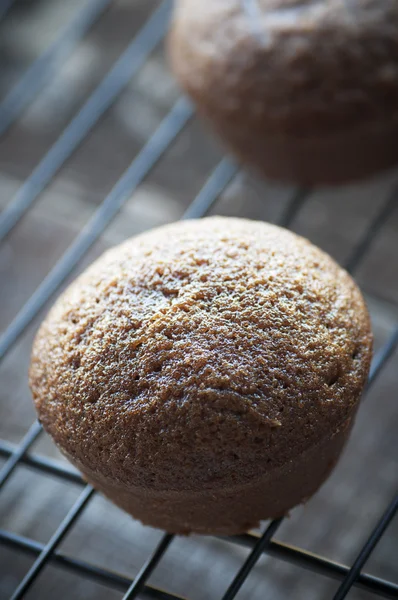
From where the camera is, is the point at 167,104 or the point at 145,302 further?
the point at 167,104

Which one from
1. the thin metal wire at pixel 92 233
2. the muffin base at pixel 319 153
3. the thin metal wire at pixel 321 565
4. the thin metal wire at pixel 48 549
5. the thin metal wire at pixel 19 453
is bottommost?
the thin metal wire at pixel 48 549

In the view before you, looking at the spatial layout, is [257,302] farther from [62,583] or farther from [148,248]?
[62,583]

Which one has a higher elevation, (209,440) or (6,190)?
(6,190)

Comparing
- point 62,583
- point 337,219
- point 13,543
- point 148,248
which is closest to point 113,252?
point 148,248

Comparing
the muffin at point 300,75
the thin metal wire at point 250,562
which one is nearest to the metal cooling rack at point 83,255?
the thin metal wire at point 250,562

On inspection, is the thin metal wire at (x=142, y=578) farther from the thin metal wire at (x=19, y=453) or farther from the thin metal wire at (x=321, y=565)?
the thin metal wire at (x=19, y=453)
